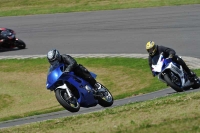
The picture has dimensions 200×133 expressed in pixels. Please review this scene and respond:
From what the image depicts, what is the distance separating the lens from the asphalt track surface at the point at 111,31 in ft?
74.9

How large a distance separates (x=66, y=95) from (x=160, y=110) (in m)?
2.91

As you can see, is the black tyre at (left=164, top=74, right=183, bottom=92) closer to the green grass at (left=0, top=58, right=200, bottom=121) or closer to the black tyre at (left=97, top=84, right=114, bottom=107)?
the black tyre at (left=97, top=84, right=114, bottom=107)

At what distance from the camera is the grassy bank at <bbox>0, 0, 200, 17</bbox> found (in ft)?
100

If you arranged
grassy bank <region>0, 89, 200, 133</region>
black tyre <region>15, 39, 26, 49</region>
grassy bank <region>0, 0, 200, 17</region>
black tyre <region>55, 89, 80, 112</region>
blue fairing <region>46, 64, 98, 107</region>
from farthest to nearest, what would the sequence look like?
1. grassy bank <region>0, 0, 200, 17</region>
2. black tyre <region>15, 39, 26, 49</region>
3. blue fairing <region>46, 64, 98, 107</region>
4. black tyre <region>55, 89, 80, 112</region>
5. grassy bank <region>0, 89, 200, 133</region>

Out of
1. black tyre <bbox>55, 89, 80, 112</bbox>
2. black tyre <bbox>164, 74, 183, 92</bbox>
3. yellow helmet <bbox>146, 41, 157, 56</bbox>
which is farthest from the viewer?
yellow helmet <bbox>146, 41, 157, 56</bbox>

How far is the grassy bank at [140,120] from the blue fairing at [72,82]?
192cm

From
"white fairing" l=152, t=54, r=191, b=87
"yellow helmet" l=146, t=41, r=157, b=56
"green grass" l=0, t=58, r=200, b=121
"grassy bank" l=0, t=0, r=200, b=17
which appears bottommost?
"grassy bank" l=0, t=0, r=200, b=17

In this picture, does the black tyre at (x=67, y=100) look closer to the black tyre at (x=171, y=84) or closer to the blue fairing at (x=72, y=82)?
the blue fairing at (x=72, y=82)

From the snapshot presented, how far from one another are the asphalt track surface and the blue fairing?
24.4ft

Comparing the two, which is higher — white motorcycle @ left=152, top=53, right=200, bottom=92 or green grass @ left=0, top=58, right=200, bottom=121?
white motorcycle @ left=152, top=53, right=200, bottom=92

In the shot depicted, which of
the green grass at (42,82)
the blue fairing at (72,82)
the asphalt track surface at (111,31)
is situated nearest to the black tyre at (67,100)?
the blue fairing at (72,82)

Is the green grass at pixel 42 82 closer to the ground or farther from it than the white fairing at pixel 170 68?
closer to the ground

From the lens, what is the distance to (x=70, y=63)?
12.3m

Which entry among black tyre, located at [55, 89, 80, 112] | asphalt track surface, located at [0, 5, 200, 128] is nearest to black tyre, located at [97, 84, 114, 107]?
black tyre, located at [55, 89, 80, 112]
